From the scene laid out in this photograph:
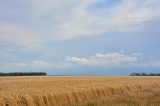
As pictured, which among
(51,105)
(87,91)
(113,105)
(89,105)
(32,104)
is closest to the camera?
(113,105)

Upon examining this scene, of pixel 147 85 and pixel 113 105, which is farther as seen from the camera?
pixel 147 85

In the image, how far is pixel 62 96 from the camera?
26.0 metres

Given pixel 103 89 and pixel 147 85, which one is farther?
pixel 147 85

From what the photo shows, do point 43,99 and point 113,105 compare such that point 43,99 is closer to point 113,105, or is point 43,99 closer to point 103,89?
point 113,105

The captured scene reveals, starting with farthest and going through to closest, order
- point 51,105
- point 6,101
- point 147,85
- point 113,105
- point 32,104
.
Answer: point 147,85
point 51,105
point 32,104
point 6,101
point 113,105

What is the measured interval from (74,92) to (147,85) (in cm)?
1568

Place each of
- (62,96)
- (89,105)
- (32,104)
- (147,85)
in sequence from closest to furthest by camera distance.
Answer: (89,105)
(32,104)
(62,96)
(147,85)

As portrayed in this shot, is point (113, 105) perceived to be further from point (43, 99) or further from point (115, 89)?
point (115, 89)

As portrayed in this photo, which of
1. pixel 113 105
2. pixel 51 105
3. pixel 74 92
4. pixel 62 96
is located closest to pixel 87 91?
pixel 74 92

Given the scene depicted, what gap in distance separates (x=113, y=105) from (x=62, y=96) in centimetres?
944

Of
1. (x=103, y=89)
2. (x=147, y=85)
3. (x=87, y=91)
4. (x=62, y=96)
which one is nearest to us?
(x=62, y=96)

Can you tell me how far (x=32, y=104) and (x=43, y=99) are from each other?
1.45 m

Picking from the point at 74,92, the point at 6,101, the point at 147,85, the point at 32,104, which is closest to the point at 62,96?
the point at 74,92

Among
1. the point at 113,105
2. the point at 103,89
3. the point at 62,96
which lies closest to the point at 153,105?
the point at 113,105
